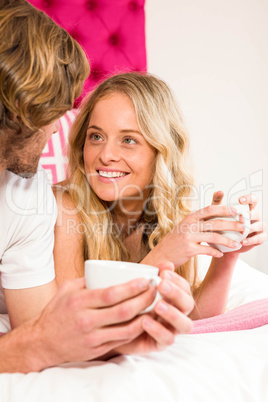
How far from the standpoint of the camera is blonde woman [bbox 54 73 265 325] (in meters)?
1.32

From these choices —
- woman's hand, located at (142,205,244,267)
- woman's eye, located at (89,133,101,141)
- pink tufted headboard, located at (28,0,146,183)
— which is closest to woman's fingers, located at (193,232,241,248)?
woman's hand, located at (142,205,244,267)

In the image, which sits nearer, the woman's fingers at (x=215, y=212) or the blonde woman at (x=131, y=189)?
the woman's fingers at (x=215, y=212)

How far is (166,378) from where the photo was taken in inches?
28.0

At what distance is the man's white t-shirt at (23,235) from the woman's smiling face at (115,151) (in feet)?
0.94

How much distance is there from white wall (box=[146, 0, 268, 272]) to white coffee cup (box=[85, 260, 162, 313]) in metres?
2.00

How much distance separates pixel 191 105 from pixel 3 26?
71.9 inches

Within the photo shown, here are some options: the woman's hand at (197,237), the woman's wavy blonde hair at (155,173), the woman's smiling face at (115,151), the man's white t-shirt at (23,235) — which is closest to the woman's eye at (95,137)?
the woman's smiling face at (115,151)

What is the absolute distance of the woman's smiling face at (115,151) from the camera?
4.58 ft

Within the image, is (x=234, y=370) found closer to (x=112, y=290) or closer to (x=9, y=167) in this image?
(x=112, y=290)

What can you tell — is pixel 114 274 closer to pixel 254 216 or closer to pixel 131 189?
pixel 254 216

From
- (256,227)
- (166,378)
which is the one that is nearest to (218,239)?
(256,227)

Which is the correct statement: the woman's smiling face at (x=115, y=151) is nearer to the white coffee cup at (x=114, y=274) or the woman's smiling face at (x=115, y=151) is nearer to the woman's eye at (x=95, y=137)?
the woman's eye at (x=95, y=137)

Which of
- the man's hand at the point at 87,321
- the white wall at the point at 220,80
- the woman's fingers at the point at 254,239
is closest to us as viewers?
the man's hand at the point at 87,321

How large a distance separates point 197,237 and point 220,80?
177cm
